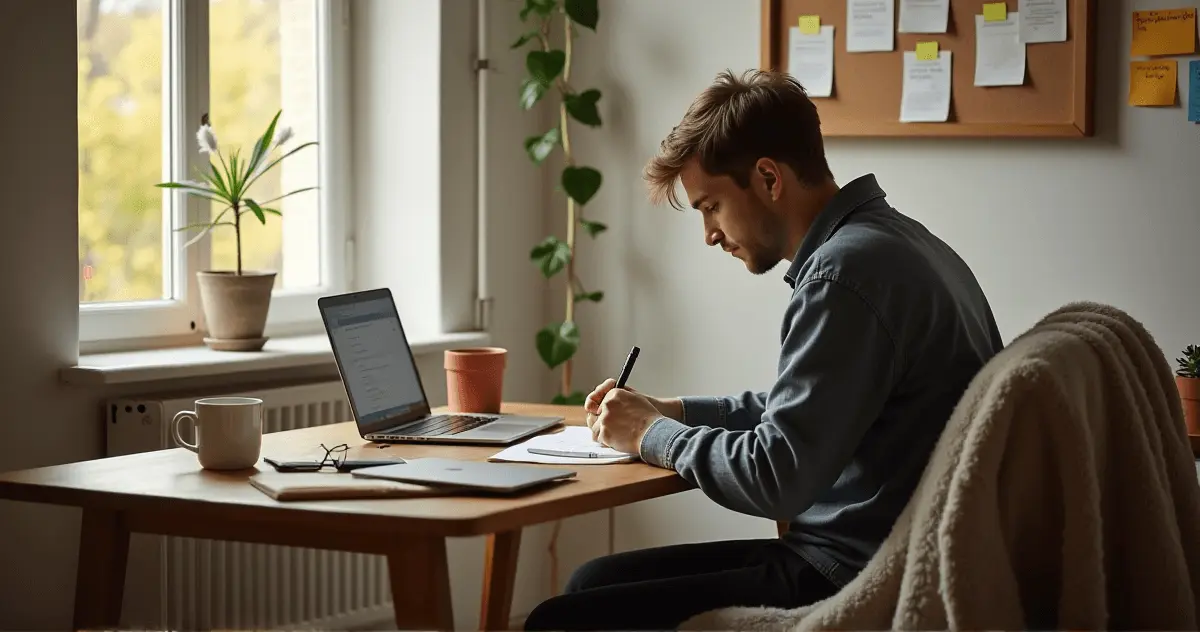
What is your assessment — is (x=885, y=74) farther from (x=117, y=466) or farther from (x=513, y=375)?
(x=117, y=466)

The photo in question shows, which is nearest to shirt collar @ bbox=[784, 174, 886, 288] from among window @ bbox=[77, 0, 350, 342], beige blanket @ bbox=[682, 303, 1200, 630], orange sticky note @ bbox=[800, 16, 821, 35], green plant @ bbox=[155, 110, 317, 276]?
beige blanket @ bbox=[682, 303, 1200, 630]

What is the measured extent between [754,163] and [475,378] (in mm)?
715

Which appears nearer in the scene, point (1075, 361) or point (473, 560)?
point (1075, 361)

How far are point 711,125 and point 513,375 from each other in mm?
1533

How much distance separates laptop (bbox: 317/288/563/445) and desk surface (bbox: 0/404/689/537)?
0.51ft

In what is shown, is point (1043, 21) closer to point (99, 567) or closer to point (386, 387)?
point (386, 387)

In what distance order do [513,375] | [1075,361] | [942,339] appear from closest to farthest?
[1075,361]
[942,339]
[513,375]

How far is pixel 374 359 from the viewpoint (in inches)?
89.4

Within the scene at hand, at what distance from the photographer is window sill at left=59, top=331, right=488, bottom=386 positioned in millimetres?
2432

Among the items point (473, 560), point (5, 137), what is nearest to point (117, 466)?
point (5, 137)

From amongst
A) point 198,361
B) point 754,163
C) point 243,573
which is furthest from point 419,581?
point 243,573

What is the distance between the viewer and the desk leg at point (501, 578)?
6.90 feet

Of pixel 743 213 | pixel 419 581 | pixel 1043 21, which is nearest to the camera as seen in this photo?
pixel 419 581

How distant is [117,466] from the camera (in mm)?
1905
